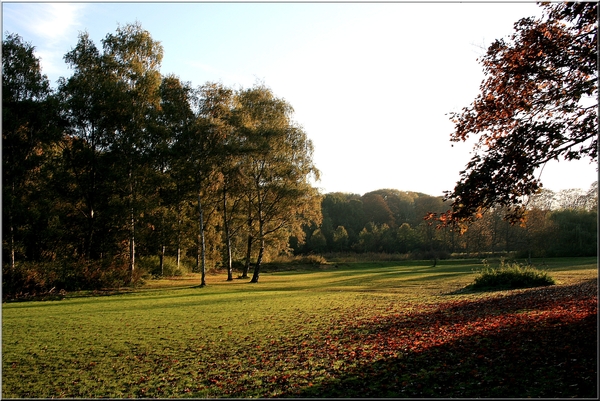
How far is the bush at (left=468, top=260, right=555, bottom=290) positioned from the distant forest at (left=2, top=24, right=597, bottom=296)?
16.2 feet

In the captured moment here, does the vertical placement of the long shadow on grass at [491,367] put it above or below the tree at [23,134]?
below

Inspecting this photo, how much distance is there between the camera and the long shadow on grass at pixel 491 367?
631 centimetres

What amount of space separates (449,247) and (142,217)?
204 ft

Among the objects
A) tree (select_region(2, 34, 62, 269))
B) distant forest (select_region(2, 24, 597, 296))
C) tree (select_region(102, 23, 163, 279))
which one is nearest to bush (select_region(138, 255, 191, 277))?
distant forest (select_region(2, 24, 597, 296))

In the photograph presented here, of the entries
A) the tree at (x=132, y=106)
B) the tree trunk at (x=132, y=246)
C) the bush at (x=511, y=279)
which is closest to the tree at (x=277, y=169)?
the tree at (x=132, y=106)

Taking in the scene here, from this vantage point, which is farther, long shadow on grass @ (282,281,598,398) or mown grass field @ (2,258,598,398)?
mown grass field @ (2,258,598,398)

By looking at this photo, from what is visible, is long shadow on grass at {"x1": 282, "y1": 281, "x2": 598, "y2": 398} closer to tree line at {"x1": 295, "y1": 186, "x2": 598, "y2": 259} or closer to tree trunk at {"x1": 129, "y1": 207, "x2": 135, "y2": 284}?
tree line at {"x1": 295, "y1": 186, "x2": 598, "y2": 259}

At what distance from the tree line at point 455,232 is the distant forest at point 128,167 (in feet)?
53.2

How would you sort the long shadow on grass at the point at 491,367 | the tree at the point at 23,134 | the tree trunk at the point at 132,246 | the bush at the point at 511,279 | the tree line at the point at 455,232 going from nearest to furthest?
1. the long shadow on grass at the point at 491,367
2. the bush at the point at 511,279
3. the tree at the point at 23,134
4. the tree trunk at the point at 132,246
5. the tree line at the point at 455,232

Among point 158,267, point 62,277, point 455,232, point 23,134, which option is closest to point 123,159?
point 23,134

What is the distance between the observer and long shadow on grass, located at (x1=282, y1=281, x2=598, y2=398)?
6.31 metres

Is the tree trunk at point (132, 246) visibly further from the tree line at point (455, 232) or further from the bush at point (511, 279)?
the bush at point (511, 279)

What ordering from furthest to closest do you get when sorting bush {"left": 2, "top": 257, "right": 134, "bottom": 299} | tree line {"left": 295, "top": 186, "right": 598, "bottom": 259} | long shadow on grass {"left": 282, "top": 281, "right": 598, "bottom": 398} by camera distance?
tree line {"left": 295, "top": 186, "right": 598, "bottom": 259} < bush {"left": 2, "top": 257, "right": 134, "bottom": 299} < long shadow on grass {"left": 282, "top": 281, "right": 598, "bottom": 398}

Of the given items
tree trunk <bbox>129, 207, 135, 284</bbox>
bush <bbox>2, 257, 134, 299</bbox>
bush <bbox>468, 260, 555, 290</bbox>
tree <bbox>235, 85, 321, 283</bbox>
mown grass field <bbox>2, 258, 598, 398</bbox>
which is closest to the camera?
mown grass field <bbox>2, 258, 598, 398</bbox>
